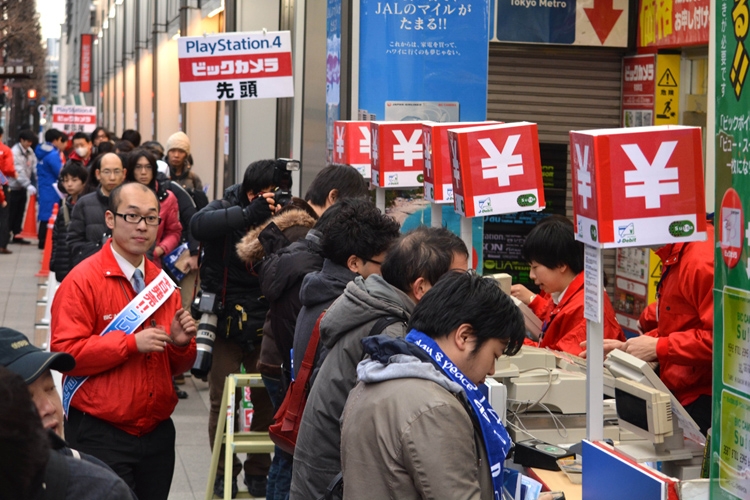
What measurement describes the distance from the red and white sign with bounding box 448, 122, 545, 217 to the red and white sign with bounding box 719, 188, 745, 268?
175cm

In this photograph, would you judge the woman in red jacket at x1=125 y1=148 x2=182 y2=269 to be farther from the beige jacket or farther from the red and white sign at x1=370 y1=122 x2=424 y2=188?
the beige jacket

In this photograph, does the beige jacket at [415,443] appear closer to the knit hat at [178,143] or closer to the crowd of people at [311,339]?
the crowd of people at [311,339]

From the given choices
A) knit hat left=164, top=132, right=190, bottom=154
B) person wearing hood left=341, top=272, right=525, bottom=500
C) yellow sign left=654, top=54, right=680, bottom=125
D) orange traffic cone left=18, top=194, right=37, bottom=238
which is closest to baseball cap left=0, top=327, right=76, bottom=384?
person wearing hood left=341, top=272, right=525, bottom=500

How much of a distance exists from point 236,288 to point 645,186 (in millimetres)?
3703

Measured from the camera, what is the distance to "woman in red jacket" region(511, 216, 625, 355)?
16.4 feet

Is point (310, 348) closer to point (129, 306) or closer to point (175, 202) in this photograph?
point (129, 306)

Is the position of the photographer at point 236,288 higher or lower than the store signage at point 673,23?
lower

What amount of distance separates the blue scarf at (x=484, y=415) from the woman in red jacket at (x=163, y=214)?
5534 mm

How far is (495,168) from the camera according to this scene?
173 inches

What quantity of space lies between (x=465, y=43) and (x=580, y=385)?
13.1 feet

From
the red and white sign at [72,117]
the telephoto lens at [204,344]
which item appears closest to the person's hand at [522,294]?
the telephoto lens at [204,344]

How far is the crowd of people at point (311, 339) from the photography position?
257 centimetres

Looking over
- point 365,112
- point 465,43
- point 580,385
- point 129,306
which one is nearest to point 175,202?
point 365,112

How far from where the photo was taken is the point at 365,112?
7680 mm
